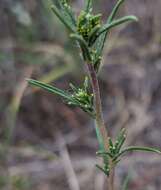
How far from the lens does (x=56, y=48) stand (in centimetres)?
321

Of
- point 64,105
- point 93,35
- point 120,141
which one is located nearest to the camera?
point 93,35

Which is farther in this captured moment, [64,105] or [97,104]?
[64,105]

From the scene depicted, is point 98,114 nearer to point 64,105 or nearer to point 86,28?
point 86,28

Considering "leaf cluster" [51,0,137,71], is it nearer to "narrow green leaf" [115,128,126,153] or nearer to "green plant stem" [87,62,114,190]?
"green plant stem" [87,62,114,190]

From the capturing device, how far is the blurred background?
2.92 metres

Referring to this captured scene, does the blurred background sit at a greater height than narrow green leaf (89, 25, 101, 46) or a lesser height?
greater

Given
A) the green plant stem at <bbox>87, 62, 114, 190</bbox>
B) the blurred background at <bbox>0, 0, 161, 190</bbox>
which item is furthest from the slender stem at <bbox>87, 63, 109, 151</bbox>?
the blurred background at <bbox>0, 0, 161, 190</bbox>

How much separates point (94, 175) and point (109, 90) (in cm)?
69

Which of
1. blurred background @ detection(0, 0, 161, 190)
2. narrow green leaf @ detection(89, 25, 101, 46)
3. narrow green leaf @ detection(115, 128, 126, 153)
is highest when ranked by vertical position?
blurred background @ detection(0, 0, 161, 190)

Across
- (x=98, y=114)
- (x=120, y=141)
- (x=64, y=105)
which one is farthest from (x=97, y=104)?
(x=64, y=105)

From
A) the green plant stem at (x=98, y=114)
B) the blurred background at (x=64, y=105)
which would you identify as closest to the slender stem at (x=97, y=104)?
the green plant stem at (x=98, y=114)

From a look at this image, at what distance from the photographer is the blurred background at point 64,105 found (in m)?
2.92

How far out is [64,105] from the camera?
10.8 ft

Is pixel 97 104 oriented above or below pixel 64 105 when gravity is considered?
below
